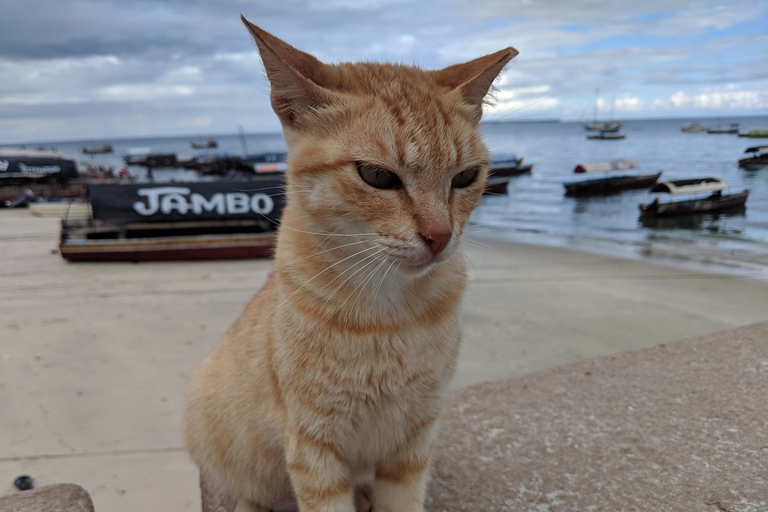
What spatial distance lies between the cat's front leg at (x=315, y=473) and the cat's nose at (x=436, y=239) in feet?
2.34

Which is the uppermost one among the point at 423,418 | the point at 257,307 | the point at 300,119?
the point at 300,119

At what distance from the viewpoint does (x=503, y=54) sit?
1609mm

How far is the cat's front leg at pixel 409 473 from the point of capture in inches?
66.4

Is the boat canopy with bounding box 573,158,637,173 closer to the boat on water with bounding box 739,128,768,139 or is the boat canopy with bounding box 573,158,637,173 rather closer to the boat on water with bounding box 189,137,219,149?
the boat on water with bounding box 739,128,768,139

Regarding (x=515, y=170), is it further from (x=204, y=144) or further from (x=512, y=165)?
(x=204, y=144)

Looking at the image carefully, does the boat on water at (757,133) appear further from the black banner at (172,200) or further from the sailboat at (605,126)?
the sailboat at (605,126)

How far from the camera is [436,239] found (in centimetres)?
132

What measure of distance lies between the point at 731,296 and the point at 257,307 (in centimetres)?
783

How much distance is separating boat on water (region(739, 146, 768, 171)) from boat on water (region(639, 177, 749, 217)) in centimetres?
58

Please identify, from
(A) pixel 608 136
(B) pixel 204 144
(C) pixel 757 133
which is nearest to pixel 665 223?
(C) pixel 757 133

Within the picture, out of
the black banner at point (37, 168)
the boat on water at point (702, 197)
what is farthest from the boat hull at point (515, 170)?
the black banner at point (37, 168)

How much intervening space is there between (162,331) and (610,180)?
15.4 meters

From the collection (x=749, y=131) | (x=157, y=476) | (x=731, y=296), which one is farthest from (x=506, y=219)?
(x=157, y=476)

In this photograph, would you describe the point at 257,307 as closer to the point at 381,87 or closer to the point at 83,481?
the point at 381,87
